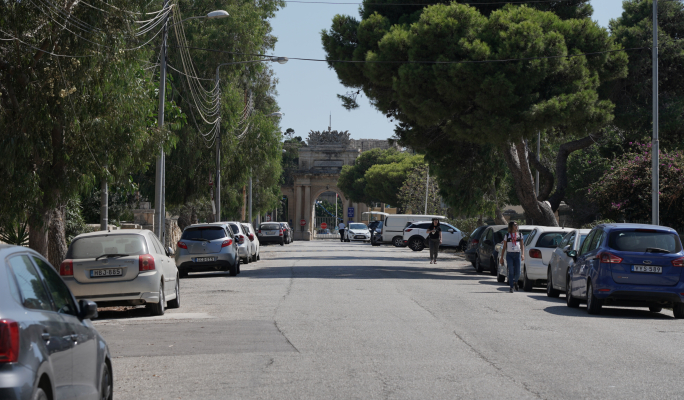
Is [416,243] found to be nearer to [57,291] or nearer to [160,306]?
[160,306]

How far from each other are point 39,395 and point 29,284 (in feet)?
2.81

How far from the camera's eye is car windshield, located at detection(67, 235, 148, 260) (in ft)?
46.2

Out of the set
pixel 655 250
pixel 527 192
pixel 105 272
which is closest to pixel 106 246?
pixel 105 272

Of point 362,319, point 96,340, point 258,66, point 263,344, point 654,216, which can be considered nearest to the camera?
point 96,340

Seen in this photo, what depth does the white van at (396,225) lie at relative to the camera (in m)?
54.0

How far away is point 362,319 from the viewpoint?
13.0 m

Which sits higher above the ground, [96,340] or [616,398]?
[96,340]

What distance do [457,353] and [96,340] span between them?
15.6 feet

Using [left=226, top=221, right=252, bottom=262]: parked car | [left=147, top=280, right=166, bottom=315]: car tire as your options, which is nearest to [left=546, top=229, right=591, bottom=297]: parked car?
[left=147, top=280, right=166, bottom=315]: car tire

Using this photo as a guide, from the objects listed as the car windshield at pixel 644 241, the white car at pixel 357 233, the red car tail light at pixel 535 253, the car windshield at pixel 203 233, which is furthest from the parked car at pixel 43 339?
the white car at pixel 357 233

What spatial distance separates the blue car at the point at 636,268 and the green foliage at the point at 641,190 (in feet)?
43.4

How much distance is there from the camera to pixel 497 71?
1036 inches

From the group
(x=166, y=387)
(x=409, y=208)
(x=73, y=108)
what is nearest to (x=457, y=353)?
(x=166, y=387)

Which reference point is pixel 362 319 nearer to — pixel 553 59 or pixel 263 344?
pixel 263 344
